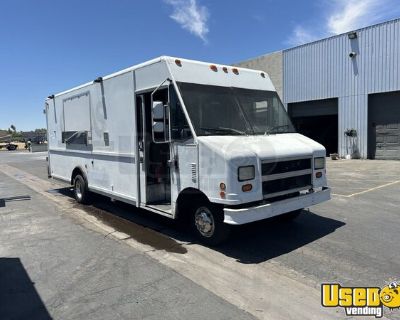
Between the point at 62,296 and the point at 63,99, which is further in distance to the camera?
the point at 63,99

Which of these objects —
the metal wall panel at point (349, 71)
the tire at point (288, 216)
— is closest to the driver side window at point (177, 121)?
the tire at point (288, 216)

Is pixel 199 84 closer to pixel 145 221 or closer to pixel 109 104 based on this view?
pixel 109 104

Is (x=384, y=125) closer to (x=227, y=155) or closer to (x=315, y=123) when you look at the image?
(x=315, y=123)

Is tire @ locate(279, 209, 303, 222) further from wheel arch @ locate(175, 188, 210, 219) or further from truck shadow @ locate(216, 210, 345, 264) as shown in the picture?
wheel arch @ locate(175, 188, 210, 219)

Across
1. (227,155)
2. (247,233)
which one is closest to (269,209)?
(227,155)

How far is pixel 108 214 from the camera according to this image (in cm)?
844

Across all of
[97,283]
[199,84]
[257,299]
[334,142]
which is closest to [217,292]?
[257,299]

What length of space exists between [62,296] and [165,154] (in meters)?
3.43

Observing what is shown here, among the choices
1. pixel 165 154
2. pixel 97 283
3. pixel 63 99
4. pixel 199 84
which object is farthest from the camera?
pixel 63 99

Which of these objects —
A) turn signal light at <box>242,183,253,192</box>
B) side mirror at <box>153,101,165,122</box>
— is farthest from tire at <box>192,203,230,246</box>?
side mirror at <box>153,101,165,122</box>

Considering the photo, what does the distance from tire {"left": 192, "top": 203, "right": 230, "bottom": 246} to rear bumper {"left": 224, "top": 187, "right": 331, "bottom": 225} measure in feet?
1.39

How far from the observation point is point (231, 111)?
609cm

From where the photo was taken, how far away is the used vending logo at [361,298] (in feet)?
12.6

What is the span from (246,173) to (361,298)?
2.06m
